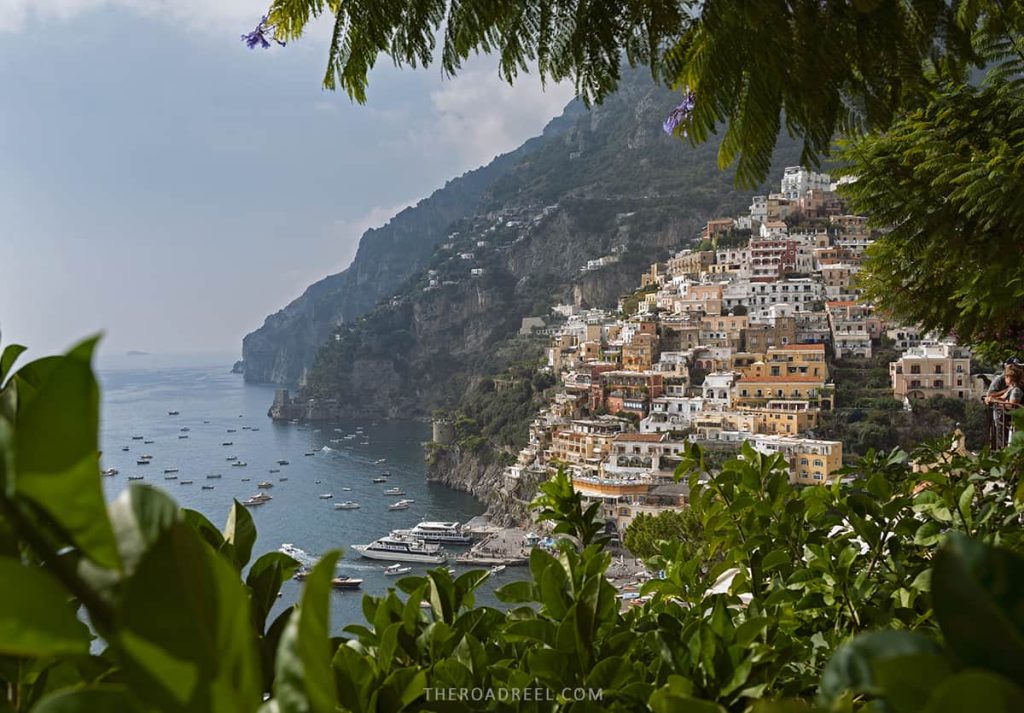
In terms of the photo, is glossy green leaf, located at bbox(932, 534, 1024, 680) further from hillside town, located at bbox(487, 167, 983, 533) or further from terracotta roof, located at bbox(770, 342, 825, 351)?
terracotta roof, located at bbox(770, 342, 825, 351)

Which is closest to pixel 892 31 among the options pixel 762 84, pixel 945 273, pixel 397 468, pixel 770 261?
pixel 762 84

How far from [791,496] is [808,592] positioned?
0.20 metres

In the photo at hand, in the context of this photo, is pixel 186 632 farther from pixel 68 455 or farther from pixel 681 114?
pixel 681 114

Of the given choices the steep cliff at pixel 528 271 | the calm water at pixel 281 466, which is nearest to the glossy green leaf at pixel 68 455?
the calm water at pixel 281 466

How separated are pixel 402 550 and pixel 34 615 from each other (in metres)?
14.9

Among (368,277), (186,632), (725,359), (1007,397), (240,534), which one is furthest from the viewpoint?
(368,277)

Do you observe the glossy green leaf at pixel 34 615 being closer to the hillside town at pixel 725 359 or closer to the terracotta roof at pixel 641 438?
the hillside town at pixel 725 359

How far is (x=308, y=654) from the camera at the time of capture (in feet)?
0.45

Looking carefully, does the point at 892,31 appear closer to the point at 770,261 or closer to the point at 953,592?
the point at 953,592

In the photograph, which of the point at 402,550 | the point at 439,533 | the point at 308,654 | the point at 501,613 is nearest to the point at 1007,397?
the point at 501,613

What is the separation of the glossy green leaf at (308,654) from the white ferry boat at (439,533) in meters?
15.8

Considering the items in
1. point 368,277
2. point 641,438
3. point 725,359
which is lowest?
point 641,438

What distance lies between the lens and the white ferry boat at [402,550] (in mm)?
13883

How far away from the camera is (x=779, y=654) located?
1.59ft
